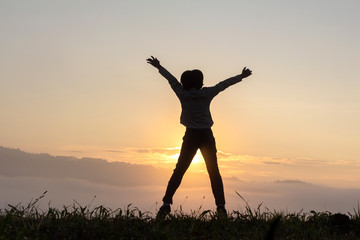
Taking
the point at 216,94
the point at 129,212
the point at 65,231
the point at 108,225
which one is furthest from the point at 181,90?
the point at 65,231

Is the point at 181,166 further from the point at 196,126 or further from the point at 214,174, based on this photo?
the point at 196,126

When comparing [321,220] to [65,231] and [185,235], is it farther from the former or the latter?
[65,231]

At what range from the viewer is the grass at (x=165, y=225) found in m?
6.20

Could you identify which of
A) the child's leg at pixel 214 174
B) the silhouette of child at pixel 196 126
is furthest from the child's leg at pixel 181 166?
the child's leg at pixel 214 174

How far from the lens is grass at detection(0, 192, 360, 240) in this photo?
6.20 m

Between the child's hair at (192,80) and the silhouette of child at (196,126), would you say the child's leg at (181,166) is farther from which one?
the child's hair at (192,80)

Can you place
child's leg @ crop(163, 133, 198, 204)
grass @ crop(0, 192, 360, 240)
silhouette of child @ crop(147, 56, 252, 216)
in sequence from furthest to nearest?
child's leg @ crop(163, 133, 198, 204), silhouette of child @ crop(147, 56, 252, 216), grass @ crop(0, 192, 360, 240)

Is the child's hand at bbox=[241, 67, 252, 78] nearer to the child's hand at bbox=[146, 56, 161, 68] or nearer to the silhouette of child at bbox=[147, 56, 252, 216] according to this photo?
the silhouette of child at bbox=[147, 56, 252, 216]

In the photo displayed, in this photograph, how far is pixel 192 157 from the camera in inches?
352

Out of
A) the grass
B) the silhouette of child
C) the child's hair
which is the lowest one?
the grass

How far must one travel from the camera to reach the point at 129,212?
301 inches

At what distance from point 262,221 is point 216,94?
8.50ft

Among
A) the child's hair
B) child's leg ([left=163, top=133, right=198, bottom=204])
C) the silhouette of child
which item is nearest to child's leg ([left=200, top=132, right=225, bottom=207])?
the silhouette of child

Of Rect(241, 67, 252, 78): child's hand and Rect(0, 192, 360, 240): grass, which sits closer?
Rect(0, 192, 360, 240): grass
